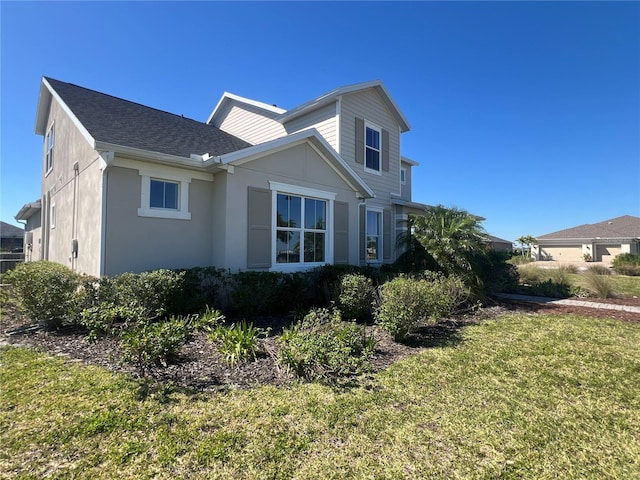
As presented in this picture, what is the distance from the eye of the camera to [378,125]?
46.0ft

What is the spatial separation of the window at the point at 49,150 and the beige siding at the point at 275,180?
385 inches

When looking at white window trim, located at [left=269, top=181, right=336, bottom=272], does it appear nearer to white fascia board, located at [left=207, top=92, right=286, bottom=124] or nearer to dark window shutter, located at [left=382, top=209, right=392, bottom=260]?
dark window shutter, located at [left=382, top=209, right=392, bottom=260]

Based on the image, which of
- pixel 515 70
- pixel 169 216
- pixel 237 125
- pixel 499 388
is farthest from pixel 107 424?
pixel 515 70

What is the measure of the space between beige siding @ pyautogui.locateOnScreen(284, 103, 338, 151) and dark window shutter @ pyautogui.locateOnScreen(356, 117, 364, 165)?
120 centimetres

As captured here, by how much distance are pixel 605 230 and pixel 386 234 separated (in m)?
36.6

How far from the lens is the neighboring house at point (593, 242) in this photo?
32.8 metres

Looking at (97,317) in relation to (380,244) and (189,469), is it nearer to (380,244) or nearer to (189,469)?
(189,469)

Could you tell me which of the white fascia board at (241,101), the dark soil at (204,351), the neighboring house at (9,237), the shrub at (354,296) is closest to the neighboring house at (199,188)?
the white fascia board at (241,101)

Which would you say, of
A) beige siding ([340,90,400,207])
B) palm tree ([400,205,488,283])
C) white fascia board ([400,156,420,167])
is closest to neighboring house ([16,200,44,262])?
beige siding ([340,90,400,207])

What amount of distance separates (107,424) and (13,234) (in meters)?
50.8

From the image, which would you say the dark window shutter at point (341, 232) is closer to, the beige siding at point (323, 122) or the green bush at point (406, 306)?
the beige siding at point (323, 122)

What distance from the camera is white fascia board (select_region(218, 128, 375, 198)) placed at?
767 centimetres

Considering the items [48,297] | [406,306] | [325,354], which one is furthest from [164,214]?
[406,306]

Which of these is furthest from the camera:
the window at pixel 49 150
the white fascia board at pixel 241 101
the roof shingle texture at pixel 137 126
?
the white fascia board at pixel 241 101
